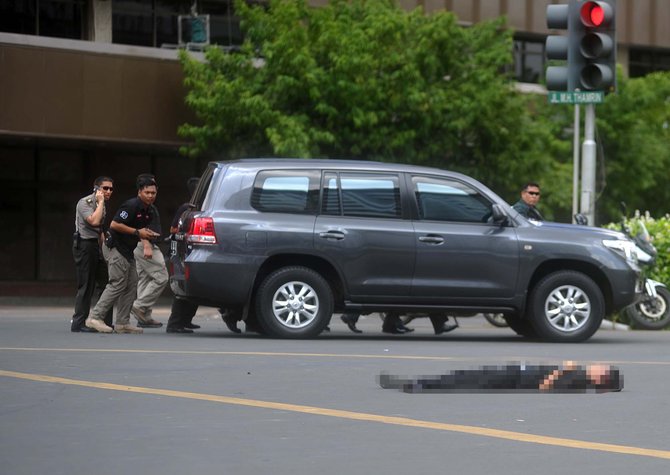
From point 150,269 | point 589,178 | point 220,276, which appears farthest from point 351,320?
point 589,178

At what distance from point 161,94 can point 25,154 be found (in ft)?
10.5

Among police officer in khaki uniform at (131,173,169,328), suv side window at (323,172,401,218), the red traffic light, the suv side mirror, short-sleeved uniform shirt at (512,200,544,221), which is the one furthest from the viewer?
short-sleeved uniform shirt at (512,200,544,221)

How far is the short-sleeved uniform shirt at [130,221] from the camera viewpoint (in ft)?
52.6

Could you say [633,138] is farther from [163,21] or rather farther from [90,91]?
[90,91]

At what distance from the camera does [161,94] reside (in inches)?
1105

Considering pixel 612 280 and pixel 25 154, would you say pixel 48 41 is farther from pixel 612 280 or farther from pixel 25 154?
pixel 612 280

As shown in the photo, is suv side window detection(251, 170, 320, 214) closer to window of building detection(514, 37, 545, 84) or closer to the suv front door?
the suv front door

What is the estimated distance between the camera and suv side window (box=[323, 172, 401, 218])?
50.6 feet

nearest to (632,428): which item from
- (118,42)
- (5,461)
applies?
(5,461)

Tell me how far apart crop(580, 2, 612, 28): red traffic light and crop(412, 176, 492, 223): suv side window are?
2.43 metres

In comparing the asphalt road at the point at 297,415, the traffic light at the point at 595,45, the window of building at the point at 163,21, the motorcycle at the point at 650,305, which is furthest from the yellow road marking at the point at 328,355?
the window of building at the point at 163,21

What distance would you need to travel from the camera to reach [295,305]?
50.0 feet

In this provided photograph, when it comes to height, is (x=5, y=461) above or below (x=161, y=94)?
below

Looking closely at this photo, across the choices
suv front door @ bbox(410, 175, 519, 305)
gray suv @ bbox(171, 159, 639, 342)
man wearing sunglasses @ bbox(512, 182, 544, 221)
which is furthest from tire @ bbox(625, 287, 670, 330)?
suv front door @ bbox(410, 175, 519, 305)
